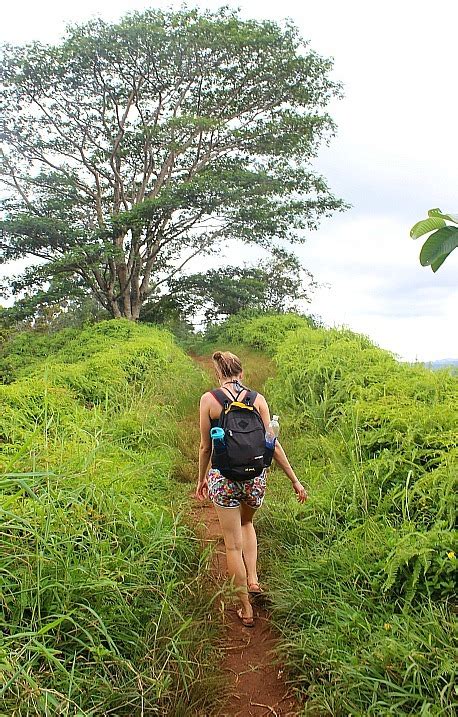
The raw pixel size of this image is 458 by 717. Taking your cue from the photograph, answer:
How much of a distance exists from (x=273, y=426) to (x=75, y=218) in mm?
16627

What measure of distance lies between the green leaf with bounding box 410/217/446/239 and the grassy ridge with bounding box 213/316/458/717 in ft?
5.69

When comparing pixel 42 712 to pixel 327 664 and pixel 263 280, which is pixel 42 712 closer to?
pixel 327 664

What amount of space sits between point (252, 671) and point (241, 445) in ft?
3.88

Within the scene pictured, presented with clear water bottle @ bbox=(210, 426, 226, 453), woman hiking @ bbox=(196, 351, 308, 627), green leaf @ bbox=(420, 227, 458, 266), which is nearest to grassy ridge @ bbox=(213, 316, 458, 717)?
woman hiking @ bbox=(196, 351, 308, 627)

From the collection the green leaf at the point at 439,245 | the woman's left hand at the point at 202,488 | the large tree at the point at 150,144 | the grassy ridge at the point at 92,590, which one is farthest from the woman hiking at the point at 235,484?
the large tree at the point at 150,144

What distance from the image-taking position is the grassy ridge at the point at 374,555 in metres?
2.34

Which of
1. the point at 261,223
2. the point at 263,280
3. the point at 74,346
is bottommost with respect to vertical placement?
the point at 74,346

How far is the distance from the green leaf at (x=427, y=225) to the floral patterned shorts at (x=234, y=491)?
6.63 feet

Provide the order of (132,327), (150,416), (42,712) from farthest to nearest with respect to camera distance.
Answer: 1. (132,327)
2. (150,416)
3. (42,712)

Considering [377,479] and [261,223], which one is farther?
[261,223]

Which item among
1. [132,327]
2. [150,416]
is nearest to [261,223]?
[132,327]

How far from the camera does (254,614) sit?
3.36 meters

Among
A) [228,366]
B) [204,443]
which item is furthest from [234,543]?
[228,366]

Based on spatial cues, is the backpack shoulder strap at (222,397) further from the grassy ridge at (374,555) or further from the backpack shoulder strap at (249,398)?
the grassy ridge at (374,555)
